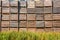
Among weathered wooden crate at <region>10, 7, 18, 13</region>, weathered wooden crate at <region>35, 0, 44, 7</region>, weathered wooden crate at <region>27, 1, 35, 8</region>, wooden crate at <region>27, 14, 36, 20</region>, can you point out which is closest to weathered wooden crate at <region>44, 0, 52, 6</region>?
weathered wooden crate at <region>35, 0, 44, 7</region>

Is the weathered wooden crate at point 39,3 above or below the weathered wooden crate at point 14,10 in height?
above

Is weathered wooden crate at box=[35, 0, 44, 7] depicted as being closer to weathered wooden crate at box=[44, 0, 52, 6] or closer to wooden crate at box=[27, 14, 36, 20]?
weathered wooden crate at box=[44, 0, 52, 6]

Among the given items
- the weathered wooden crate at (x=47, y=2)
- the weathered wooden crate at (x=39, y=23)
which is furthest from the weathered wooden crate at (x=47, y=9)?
the weathered wooden crate at (x=39, y=23)

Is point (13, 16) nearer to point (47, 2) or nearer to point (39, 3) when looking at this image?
point (39, 3)

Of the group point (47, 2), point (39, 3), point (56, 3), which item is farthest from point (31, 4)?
point (56, 3)

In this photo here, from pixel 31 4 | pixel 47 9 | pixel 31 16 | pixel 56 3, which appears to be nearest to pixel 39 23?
pixel 31 16

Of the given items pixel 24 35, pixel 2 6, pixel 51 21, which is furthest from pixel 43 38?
pixel 2 6

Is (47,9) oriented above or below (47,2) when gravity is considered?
below

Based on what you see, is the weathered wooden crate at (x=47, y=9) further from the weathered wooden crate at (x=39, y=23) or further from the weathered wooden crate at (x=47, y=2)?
the weathered wooden crate at (x=39, y=23)

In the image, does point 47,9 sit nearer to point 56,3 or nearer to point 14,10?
point 56,3

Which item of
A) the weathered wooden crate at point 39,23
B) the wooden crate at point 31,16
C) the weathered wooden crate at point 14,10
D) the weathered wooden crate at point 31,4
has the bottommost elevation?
the weathered wooden crate at point 39,23

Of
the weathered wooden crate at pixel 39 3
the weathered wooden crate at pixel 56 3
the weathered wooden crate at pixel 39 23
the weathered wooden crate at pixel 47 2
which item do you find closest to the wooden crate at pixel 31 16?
the weathered wooden crate at pixel 39 23

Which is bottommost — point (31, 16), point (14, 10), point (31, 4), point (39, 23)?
point (39, 23)

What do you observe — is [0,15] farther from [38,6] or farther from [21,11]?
[38,6]
